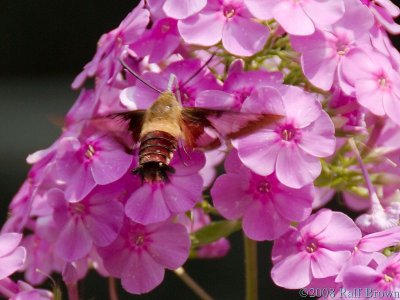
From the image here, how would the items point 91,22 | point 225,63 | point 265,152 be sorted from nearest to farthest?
point 265,152 → point 225,63 → point 91,22

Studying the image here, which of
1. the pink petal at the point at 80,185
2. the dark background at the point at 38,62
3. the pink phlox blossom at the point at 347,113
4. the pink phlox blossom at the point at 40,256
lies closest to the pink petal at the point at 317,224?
the pink phlox blossom at the point at 347,113

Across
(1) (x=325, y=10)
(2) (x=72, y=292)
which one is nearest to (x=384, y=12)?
(1) (x=325, y=10)

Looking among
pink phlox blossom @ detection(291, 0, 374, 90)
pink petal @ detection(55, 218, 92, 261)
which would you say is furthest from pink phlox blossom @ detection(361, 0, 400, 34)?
pink petal @ detection(55, 218, 92, 261)

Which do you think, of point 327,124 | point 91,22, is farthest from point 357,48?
point 91,22

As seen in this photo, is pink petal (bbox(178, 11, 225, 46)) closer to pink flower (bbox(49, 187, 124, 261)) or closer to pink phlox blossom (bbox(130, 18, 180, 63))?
pink phlox blossom (bbox(130, 18, 180, 63))

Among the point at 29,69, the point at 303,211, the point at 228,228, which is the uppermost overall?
the point at 303,211

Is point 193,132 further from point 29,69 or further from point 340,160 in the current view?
point 29,69

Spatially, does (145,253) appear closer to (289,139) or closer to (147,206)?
(147,206)

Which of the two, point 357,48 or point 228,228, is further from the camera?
point 228,228
